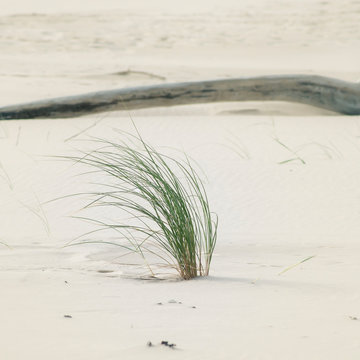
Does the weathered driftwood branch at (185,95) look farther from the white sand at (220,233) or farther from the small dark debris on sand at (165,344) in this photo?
the small dark debris on sand at (165,344)

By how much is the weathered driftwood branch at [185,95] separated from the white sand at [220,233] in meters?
0.16

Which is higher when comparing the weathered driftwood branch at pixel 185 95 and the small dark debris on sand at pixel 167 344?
the weathered driftwood branch at pixel 185 95

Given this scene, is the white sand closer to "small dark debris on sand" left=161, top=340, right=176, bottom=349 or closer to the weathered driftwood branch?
"small dark debris on sand" left=161, top=340, right=176, bottom=349

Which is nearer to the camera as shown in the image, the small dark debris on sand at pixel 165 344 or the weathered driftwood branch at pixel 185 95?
the small dark debris on sand at pixel 165 344

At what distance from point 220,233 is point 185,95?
3.07m

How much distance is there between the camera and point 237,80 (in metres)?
7.32

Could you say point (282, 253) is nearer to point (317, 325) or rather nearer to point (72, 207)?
point (317, 325)

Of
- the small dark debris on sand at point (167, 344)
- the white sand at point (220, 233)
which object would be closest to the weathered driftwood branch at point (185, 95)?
the white sand at point (220, 233)

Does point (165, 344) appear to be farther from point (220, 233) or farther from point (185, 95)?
point (185, 95)

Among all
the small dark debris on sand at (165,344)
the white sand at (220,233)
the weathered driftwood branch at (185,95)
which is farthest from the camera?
the weathered driftwood branch at (185,95)

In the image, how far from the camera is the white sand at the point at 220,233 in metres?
2.10

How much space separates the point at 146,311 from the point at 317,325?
487 millimetres

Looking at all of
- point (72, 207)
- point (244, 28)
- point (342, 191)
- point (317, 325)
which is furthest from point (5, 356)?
point (244, 28)

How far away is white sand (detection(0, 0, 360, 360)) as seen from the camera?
6.88 feet
